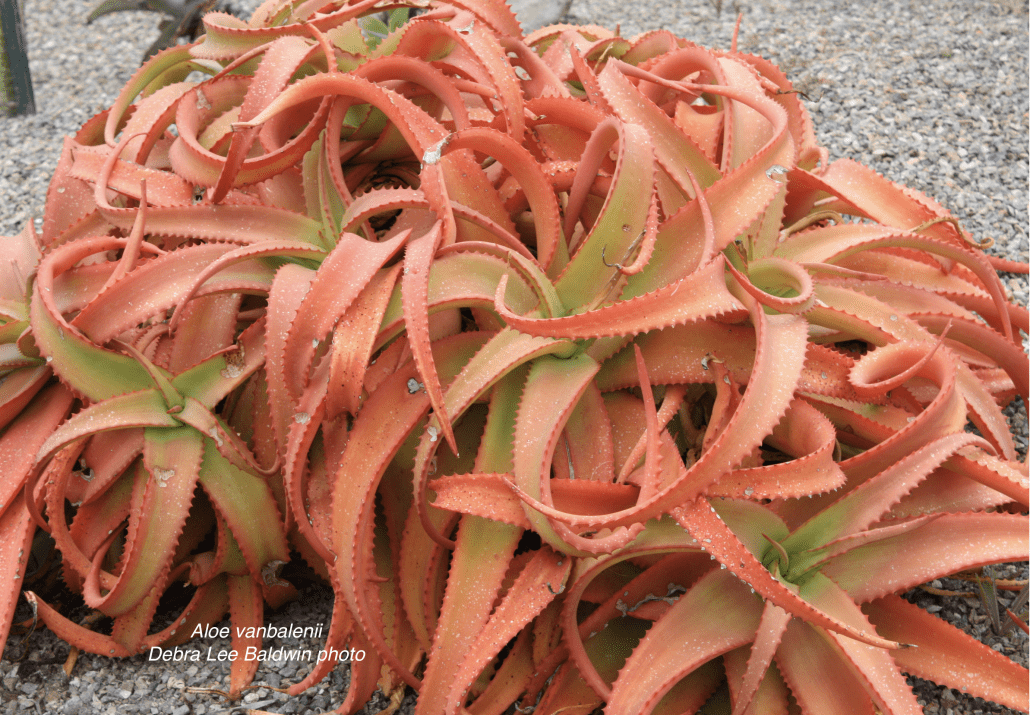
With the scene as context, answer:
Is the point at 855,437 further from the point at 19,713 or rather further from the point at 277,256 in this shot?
the point at 19,713

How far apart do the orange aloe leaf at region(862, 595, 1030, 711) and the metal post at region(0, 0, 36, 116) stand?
256 centimetres

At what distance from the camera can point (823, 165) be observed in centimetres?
132

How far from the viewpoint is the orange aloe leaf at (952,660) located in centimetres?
89

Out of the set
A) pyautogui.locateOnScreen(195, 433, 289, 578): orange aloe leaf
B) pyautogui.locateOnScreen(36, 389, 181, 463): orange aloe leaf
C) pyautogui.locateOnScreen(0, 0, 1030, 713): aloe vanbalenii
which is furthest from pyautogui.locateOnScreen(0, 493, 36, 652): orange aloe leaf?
pyautogui.locateOnScreen(195, 433, 289, 578): orange aloe leaf

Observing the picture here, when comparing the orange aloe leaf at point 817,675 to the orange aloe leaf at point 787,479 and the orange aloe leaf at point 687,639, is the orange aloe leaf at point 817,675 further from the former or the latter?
the orange aloe leaf at point 787,479

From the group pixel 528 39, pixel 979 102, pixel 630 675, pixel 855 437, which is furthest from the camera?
pixel 979 102

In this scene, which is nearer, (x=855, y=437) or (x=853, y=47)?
(x=855, y=437)

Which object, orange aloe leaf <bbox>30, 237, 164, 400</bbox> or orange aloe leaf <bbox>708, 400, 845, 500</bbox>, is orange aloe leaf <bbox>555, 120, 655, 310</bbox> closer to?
orange aloe leaf <bbox>708, 400, 845, 500</bbox>

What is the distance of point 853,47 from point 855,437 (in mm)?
1801

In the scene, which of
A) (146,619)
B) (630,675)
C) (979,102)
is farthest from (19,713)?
(979,102)

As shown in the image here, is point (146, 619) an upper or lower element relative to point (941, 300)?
lower

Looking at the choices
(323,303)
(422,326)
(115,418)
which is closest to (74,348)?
(115,418)

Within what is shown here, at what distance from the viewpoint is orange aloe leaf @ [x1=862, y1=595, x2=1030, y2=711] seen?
892mm

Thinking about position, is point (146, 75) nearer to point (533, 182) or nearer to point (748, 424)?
point (533, 182)
